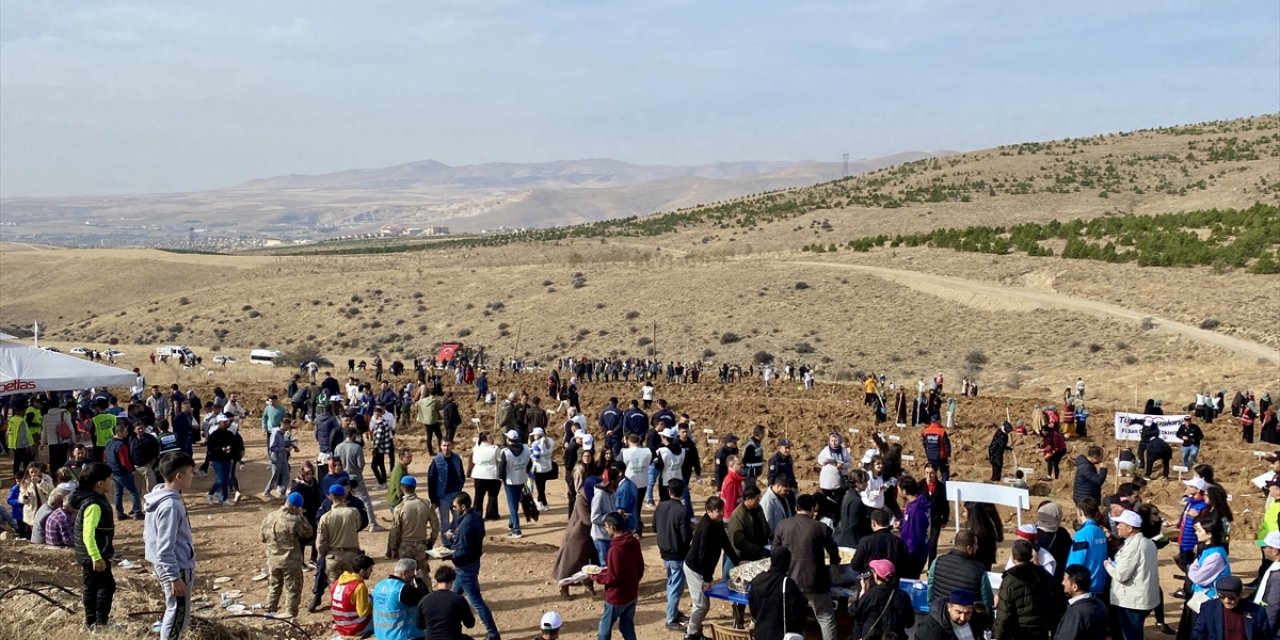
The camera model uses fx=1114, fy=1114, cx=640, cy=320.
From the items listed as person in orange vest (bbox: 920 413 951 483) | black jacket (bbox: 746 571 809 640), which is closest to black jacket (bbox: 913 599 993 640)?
black jacket (bbox: 746 571 809 640)

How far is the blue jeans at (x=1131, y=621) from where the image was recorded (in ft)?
29.2

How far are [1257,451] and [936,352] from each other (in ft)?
64.4

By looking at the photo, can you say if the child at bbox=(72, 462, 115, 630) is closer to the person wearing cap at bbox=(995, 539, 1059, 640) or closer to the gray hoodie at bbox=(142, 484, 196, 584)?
the gray hoodie at bbox=(142, 484, 196, 584)

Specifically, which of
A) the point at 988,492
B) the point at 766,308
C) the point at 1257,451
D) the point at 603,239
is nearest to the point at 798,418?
the point at 1257,451

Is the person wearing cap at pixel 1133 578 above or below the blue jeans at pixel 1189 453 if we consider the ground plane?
above

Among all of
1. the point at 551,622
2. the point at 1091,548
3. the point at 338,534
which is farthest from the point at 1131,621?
the point at 338,534

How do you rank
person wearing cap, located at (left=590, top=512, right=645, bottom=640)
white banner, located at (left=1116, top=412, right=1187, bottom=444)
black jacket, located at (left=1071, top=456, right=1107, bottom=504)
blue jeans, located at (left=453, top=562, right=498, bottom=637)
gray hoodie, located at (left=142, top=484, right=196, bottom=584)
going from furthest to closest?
white banner, located at (left=1116, top=412, right=1187, bottom=444) → black jacket, located at (left=1071, top=456, right=1107, bottom=504) → blue jeans, located at (left=453, top=562, right=498, bottom=637) → person wearing cap, located at (left=590, top=512, right=645, bottom=640) → gray hoodie, located at (left=142, top=484, right=196, bottom=584)

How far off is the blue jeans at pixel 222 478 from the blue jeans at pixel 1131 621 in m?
12.2

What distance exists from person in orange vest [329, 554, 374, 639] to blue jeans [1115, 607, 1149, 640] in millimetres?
5977

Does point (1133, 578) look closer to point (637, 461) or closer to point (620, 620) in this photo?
point (620, 620)

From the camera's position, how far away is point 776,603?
8344mm

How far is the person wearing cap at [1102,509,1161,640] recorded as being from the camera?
8.81 meters

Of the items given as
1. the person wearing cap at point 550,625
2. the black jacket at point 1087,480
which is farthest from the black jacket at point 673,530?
the black jacket at point 1087,480

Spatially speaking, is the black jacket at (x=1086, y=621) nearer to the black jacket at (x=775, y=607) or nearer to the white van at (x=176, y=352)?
the black jacket at (x=775, y=607)
